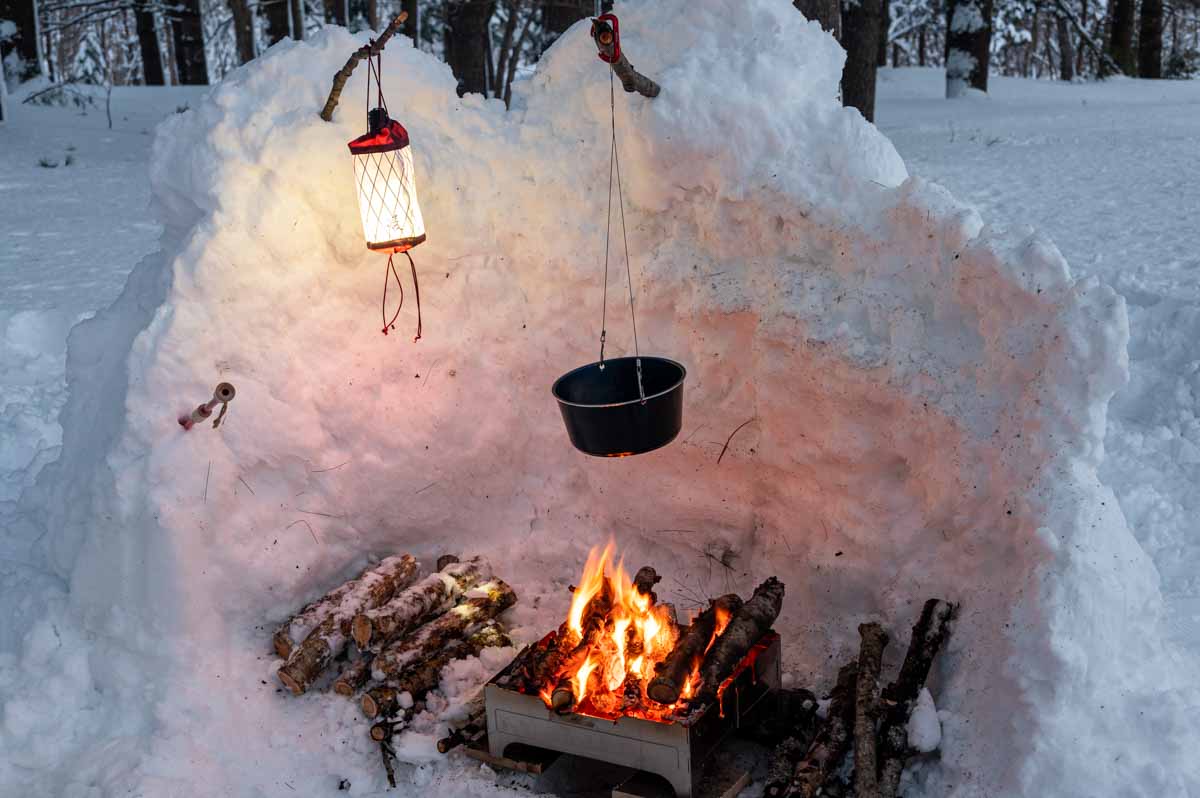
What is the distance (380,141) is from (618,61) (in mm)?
934

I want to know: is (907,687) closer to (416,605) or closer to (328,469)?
(416,605)

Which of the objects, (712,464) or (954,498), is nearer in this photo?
(954,498)

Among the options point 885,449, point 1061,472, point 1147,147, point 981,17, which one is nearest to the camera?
point 1061,472

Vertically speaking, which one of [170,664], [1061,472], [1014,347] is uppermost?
[1014,347]

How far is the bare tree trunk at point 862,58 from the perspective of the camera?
440 inches

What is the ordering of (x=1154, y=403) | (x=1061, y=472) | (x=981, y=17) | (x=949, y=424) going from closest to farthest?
(x=1061, y=472) → (x=949, y=424) → (x=1154, y=403) → (x=981, y=17)

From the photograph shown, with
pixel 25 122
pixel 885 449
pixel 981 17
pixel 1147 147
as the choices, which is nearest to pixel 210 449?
pixel 885 449

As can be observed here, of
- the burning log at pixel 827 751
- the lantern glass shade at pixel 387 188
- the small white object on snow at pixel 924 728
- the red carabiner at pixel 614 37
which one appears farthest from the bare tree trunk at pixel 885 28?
the small white object on snow at pixel 924 728

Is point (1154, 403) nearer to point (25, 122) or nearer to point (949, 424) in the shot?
point (949, 424)

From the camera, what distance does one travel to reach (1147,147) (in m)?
10.9

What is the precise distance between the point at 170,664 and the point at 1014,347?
3217 mm

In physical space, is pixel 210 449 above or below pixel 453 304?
below

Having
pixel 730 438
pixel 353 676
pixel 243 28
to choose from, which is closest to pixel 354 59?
pixel 730 438

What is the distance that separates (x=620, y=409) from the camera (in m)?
3.75
